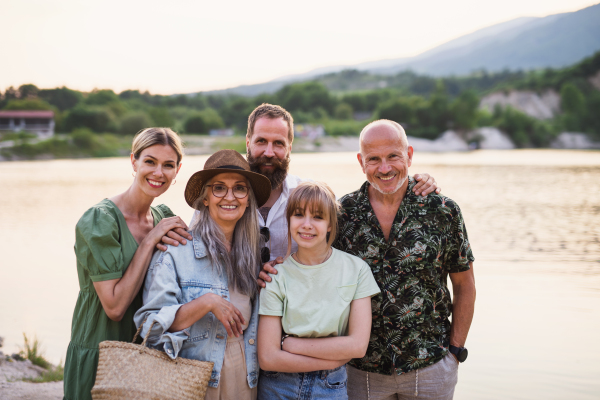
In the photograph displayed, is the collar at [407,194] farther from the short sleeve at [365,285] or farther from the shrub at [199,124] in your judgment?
the shrub at [199,124]

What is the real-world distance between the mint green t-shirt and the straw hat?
51cm

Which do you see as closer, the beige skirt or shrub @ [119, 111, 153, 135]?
the beige skirt

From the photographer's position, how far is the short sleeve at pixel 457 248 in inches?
119

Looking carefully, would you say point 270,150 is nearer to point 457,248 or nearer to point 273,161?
point 273,161

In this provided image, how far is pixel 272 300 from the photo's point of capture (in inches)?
106

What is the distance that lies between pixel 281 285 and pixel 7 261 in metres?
12.0

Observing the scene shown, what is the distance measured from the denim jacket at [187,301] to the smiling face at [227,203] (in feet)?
0.59

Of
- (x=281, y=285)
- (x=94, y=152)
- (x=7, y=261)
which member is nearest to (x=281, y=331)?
(x=281, y=285)

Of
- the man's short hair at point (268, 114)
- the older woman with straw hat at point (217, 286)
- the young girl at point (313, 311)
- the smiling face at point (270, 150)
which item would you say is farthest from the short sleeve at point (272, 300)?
the man's short hair at point (268, 114)

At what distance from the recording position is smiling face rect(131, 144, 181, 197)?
3107 millimetres

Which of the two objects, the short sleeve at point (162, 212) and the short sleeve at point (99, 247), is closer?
the short sleeve at point (99, 247)

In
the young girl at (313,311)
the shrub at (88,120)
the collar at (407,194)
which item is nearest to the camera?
the young girl at (313,311)

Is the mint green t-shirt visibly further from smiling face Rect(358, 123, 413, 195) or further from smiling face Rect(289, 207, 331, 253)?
smiling face Rect(358, 123, 413, 195)

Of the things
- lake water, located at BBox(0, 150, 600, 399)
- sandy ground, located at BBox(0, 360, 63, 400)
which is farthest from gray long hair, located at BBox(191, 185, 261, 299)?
lake water, located at BBox(0, 150, 600, 399)
